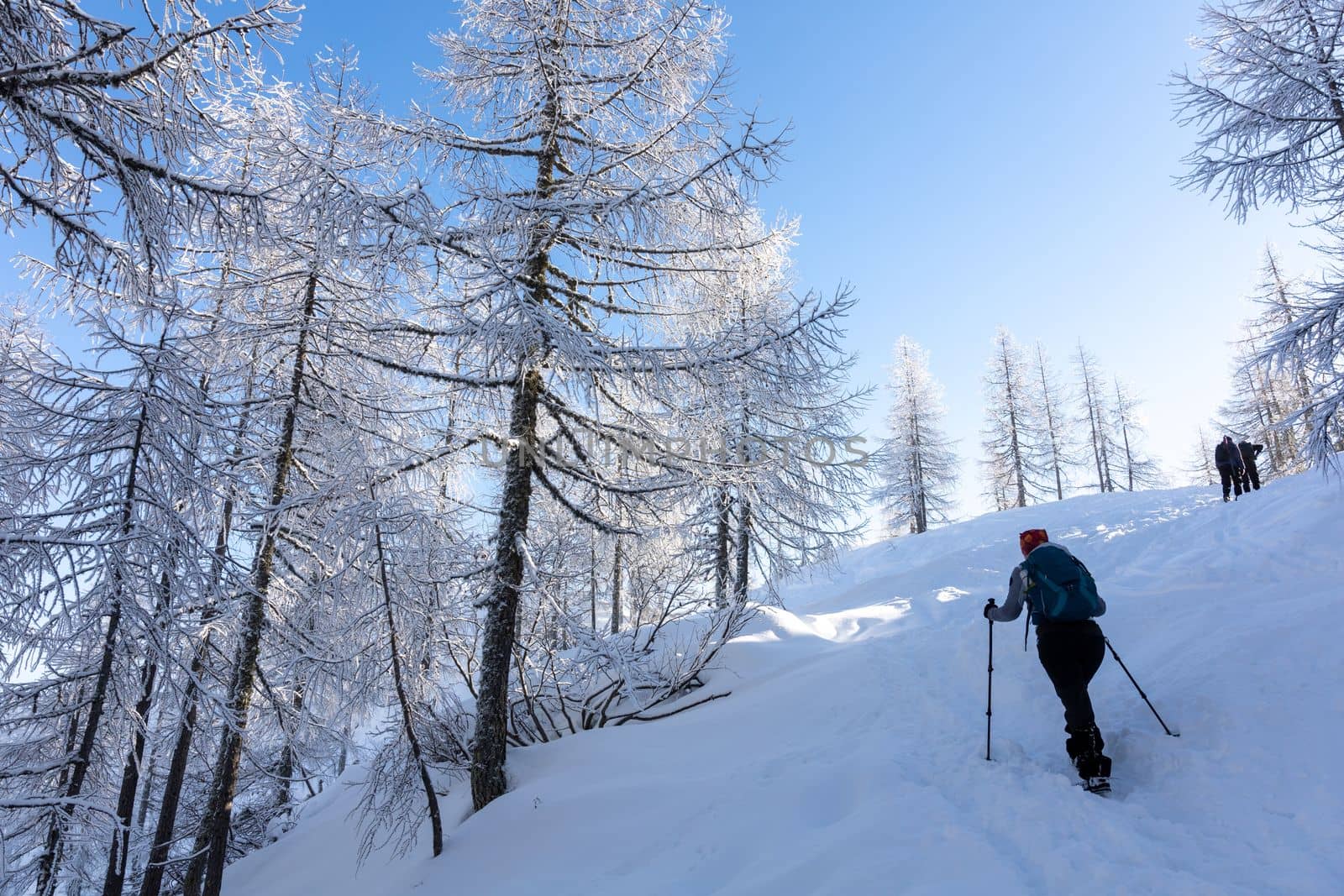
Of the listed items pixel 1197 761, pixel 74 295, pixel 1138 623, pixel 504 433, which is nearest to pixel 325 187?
pixel 74 295

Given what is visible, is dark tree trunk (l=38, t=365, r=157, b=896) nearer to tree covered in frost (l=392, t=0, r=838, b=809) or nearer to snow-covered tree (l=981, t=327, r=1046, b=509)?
tree covered in frost (l=392, t=0, r=838, b=809)

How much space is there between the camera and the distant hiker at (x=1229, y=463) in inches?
535

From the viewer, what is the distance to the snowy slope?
359cm

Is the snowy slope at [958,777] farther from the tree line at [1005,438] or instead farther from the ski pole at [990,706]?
the tree line at [1005,438]

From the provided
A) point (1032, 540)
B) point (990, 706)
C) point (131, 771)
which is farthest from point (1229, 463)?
point (131, 771)

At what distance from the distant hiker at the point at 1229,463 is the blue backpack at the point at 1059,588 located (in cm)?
1237

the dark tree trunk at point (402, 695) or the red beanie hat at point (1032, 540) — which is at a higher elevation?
the red beanie hat at point (1032, 540)

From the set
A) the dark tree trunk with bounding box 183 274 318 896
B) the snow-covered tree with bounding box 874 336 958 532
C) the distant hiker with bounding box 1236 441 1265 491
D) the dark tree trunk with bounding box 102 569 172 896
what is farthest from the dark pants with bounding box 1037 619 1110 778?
the snow-covered tree with bounding box 874 336 958 532

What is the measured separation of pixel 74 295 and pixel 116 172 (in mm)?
1467

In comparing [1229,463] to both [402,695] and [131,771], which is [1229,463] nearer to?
[402,695]

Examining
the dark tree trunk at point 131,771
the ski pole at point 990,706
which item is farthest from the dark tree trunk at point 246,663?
the ski pole at point 990,706

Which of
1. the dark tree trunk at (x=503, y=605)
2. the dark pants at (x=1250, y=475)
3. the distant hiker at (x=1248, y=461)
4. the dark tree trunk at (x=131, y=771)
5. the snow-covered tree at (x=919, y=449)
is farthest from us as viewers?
the snow-covered tree at (x=919, y=449)

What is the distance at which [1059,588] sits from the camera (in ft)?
16.1

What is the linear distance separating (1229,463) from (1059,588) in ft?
42.1
